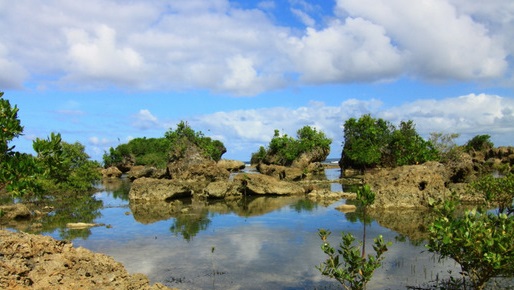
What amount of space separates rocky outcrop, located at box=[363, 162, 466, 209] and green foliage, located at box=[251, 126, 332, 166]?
50.6m

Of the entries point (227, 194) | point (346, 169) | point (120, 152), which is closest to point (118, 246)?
point (227, 194)

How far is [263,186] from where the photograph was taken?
138ft

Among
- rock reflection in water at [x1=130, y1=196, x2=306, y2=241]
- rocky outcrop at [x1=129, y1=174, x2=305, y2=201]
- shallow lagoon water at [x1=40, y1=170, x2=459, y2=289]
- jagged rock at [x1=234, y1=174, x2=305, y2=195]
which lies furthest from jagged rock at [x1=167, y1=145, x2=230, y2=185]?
shallow lagoon water at [x1=40, y1=170, x2=459, y2=289]

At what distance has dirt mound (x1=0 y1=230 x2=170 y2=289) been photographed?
973cm

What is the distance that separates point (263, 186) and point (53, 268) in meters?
32.3

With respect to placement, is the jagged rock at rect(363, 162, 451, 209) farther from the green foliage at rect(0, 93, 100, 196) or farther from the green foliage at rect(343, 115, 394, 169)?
the green foliage at rect(343, 115, 394, 169)

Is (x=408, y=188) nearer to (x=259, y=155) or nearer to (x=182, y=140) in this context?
(x=182, y=140)

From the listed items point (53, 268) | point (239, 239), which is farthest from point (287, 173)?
point (53, 268)

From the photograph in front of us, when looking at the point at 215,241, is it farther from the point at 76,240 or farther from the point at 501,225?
the point at 501,225

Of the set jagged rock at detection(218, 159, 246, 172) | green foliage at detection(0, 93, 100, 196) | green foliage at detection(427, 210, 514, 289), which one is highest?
jagged rock at detection(218, 159, 246, 172)

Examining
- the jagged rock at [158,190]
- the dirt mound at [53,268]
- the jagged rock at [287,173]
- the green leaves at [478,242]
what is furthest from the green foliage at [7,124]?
the jagged rock at [287,173]

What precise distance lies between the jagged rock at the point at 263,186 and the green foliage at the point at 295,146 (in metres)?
42.0

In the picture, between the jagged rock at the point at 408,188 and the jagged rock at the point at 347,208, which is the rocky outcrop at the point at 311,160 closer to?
the jagged rock at the point at 408,188

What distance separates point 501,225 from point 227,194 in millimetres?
32137
